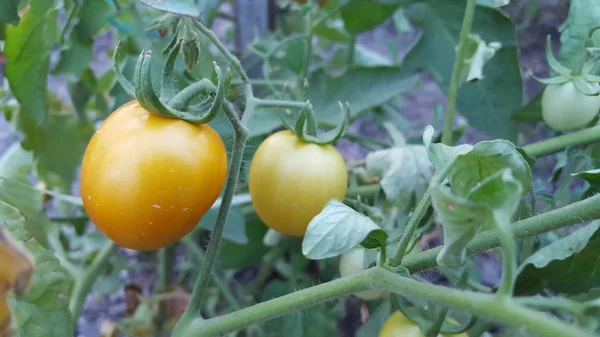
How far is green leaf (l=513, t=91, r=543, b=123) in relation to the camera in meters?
0.89

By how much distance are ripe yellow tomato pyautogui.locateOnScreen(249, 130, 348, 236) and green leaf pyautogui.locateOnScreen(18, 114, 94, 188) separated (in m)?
0.57

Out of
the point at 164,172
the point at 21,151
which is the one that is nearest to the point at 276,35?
the point at 21,151

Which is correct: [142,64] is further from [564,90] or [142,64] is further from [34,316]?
[564,90]

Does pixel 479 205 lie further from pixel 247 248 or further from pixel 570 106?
pixel 247 248

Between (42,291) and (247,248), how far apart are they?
0.45 meters

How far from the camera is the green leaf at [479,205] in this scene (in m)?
0.36

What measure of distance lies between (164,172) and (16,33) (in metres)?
0.47

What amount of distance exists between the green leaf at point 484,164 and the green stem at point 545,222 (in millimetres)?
42

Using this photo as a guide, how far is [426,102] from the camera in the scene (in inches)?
77.3

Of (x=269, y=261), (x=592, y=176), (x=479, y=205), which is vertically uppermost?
(x=479, y=205)

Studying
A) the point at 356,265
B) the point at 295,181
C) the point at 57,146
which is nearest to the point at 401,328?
the point at 356,265

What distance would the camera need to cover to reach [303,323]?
0.98 meters

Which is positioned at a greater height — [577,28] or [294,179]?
[577,28]

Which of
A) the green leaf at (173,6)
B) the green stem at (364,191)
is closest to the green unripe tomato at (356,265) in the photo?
the green stem at (364,191)
